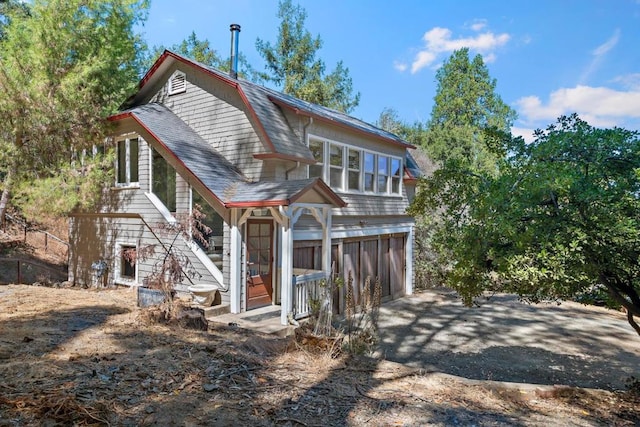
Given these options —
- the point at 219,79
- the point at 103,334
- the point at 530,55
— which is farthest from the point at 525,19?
the point at 103,334

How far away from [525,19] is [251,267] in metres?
15.3

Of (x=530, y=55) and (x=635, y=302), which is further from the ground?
(x=530, y=55)

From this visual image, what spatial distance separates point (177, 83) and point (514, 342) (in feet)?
37.3

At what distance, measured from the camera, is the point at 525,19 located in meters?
16.5

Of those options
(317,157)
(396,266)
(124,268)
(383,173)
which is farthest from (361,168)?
(124,268)

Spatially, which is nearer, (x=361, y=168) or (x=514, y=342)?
(x=514, y=342)

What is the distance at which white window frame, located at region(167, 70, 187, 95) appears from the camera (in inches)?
457

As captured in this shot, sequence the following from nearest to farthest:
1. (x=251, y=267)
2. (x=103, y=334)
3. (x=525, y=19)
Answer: (x=103, y=334) < (x=251, y=267) < (x=525, y=19)

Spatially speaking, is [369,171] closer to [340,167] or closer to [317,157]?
[340,167]

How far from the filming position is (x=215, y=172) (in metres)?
9.49

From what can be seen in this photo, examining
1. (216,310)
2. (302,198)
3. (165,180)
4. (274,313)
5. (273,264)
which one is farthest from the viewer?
(165,180)

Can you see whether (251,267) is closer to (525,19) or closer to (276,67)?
(525,19)

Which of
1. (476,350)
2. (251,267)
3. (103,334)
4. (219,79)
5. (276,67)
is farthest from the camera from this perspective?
(276,67)

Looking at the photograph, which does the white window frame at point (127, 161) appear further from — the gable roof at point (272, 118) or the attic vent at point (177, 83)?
the gable roof at point (272, 118)
